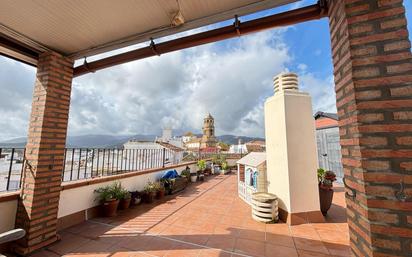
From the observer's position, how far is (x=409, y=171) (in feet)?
3.81

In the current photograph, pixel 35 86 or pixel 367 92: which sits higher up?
pixel 35 86

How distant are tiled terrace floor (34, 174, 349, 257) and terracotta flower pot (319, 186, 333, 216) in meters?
0.21

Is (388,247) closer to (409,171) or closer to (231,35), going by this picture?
(409,171)

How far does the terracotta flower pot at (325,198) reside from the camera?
398 cm

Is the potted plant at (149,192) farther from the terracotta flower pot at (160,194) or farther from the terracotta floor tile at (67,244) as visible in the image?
the terracotta floor tile at (67,244)

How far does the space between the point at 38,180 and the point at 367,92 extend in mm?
4203

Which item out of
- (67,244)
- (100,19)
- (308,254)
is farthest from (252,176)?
(100,19)

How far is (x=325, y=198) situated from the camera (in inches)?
157

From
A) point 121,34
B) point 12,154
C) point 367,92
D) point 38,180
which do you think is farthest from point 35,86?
point 367,92

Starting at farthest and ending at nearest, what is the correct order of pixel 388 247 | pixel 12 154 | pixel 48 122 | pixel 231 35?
1. pixel 12 154
2. pixel 48 122
3. pixel 231 35
4. pixel 388 247

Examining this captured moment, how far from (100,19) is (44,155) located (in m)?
2.28

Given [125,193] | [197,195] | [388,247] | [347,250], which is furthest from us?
[197,195]

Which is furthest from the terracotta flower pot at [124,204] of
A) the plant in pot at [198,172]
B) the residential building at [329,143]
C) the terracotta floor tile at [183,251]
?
the residential building at [329,143]

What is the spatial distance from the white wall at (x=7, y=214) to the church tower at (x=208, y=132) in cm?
3147
